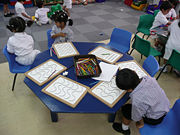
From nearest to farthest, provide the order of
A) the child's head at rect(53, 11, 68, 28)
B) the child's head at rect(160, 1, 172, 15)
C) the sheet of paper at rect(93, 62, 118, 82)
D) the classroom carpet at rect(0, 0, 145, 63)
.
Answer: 1. the sheet of paper at rect(93, 62, 118, 82)
2. the child's head at rect(53, 11, 68, 28)
3. the child's head at rect(160, 1, 172, 15)
4. the classroom carpet at rect(0, 0, 145, 63)

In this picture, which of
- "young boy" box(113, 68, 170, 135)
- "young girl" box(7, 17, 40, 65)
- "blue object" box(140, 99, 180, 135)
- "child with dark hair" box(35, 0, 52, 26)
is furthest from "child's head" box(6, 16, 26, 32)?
"child with dark hair" box(35, 0, 52, 26)

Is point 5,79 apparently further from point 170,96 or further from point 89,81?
point 170,96

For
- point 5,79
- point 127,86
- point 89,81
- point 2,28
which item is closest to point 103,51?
point 89,81

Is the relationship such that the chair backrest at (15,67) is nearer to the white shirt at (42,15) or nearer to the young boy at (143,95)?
the young boy at (143,95)

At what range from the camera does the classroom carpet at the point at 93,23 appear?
4.12 m

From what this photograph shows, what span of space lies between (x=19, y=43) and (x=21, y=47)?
61 millimetres

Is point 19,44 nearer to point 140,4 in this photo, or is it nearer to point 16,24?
point 16,24

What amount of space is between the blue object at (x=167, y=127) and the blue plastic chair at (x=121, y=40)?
138 centimetres

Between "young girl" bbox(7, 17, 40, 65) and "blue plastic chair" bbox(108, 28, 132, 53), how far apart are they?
1475mm

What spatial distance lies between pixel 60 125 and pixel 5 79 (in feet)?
4.70

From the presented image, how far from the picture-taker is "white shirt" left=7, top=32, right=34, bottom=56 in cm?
212

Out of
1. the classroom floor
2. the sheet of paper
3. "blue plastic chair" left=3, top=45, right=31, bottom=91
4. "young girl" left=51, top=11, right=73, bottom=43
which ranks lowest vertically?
the classroom floor

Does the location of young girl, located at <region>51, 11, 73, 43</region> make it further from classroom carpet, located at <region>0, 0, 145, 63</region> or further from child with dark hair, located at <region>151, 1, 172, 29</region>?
child with dark hair, located at <region>151, 1, 172, 29</region>

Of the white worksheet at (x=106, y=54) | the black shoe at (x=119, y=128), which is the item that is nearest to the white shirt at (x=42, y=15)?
the white worksheet at (x=106, y=54)
